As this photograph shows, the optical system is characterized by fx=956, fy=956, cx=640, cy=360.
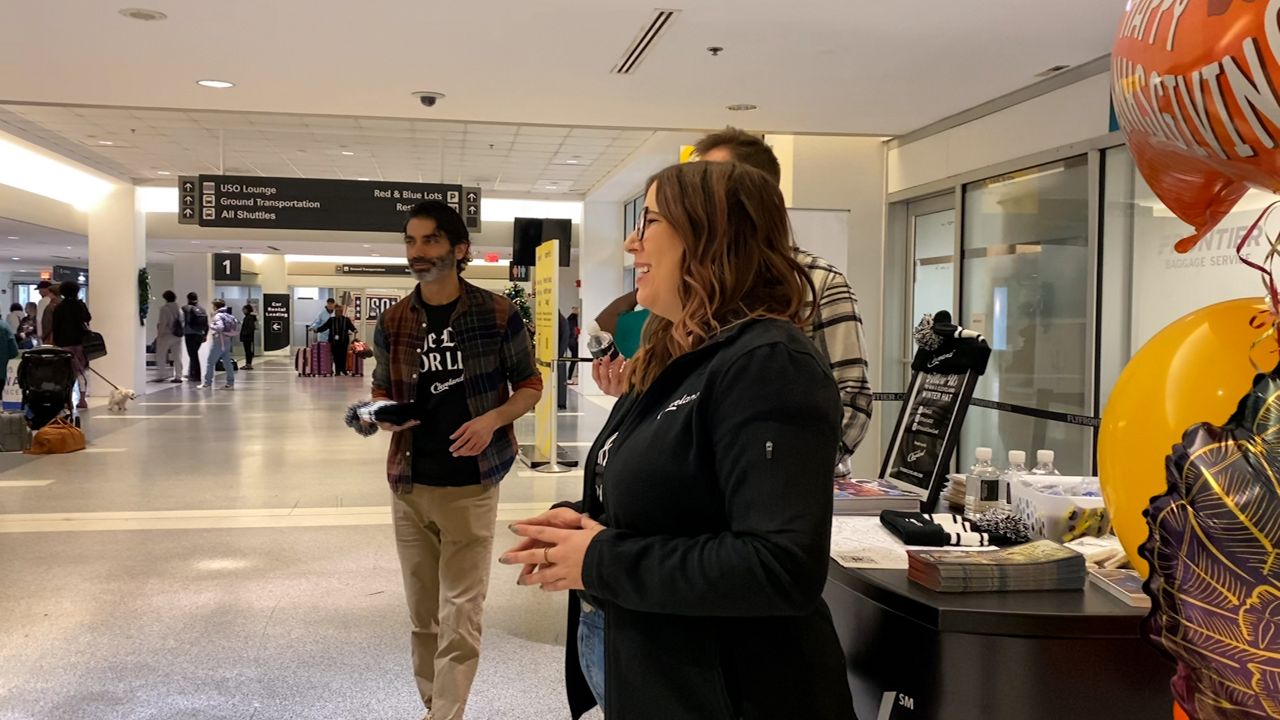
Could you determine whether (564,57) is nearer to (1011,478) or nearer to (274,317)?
(1011,478)

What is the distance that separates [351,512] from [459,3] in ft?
11.2

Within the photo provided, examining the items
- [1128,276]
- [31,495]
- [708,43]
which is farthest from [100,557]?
[1128,276]

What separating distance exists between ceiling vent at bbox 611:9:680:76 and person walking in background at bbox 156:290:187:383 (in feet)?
40.9

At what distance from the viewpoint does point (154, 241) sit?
18.0 meters

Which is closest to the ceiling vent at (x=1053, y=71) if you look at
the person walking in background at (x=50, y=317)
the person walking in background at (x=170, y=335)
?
the person walking in background at (x=50, y=317)

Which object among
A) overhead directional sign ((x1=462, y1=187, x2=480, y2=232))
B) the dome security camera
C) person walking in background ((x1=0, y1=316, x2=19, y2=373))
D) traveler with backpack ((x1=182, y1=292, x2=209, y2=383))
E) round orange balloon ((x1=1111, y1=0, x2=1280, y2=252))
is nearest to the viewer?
round orange balloon ((x1=1111, y1=0, x2=1280, y2=252))

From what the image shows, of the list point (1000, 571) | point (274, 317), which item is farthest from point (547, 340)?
point (274, 317)

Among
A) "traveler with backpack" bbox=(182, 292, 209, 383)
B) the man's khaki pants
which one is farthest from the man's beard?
"traveler with backpack" bbox=(182, 292, 209, 383)

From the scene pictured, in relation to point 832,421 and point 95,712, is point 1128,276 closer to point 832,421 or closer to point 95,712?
point 832,421

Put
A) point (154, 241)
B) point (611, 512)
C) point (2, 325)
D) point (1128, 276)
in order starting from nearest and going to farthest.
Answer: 1. point (611, 512)
2. point (1128, 276)
3. point (2, 325)
4. point (154, 241)

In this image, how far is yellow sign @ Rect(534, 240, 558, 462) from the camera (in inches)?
305

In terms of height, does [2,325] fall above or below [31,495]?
above

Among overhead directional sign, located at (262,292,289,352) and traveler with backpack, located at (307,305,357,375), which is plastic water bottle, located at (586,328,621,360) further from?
overhead directional sign, located at (262,292,289,352)

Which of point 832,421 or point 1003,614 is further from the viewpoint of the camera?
point 1003,614
